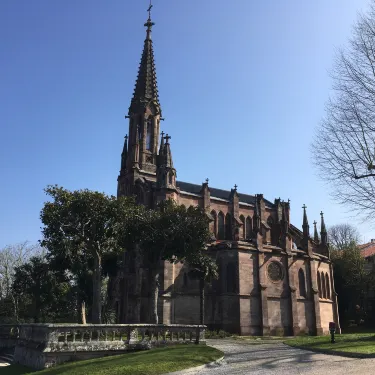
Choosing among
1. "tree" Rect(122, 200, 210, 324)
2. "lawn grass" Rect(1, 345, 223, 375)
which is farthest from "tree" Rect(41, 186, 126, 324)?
"lawn grass" Rect(1, 345, 223, 375)

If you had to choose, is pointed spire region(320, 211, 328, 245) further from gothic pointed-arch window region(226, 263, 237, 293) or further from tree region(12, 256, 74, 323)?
tree region(12, 256, 74, 323)

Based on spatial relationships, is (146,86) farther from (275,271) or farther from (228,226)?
(275,271)

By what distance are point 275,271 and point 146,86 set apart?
2927 centimetres

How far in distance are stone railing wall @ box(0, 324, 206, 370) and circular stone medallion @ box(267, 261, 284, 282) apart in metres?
25.0

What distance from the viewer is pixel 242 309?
42000 mm

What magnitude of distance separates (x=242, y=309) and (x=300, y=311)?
8.97m

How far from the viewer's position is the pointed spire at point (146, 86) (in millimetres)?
53781

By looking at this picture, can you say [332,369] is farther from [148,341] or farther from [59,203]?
[59,203]

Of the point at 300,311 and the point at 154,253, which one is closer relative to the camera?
the point at 154,253

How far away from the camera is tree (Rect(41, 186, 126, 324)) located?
28422 mm

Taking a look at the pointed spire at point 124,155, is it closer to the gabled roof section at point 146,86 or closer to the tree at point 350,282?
the gabled roof section at point 146,86

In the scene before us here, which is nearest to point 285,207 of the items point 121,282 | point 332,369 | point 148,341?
point 121,282

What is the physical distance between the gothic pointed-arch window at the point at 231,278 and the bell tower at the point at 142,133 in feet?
45.0

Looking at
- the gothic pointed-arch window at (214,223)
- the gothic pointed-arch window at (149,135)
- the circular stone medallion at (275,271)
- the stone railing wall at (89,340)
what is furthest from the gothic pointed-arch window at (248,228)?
the stone railing wall at (89,340)
